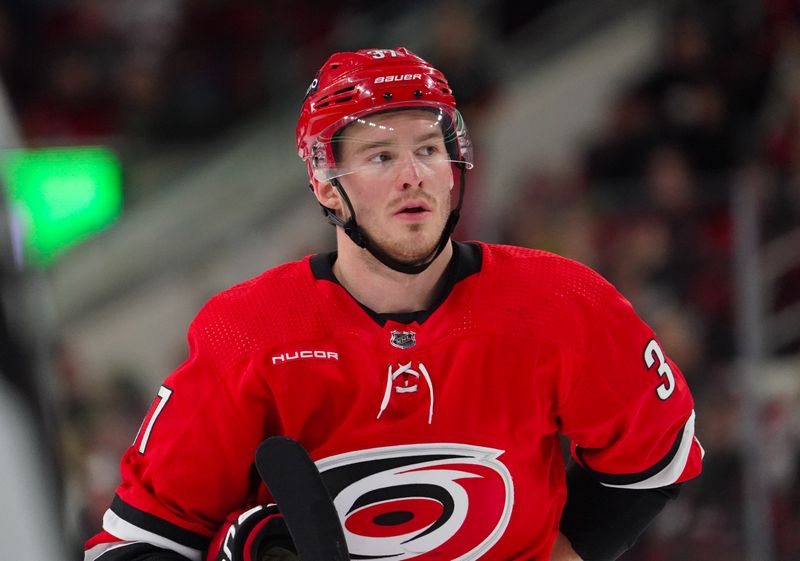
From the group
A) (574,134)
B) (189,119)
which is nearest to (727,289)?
(574,134)

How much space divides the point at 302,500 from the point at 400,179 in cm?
52

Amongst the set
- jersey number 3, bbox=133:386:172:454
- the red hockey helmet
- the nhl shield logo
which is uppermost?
the red hockey helmet

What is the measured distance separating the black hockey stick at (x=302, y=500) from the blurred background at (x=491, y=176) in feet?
2.46

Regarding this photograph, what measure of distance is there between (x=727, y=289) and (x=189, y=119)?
2.83 m

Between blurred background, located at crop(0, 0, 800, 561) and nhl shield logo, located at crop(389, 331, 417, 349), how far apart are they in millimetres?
719

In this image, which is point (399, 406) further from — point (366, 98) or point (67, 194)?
point (67, 194)

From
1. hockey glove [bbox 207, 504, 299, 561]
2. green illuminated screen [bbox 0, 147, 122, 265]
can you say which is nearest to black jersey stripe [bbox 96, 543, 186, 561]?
hockey glove [bbox 207, 504, 299, 561]

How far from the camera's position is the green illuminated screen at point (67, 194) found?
2.70m

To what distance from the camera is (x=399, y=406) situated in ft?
5.61

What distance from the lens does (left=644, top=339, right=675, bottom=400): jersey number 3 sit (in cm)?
178

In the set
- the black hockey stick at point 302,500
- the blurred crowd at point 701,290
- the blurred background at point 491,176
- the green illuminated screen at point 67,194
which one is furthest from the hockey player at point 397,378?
the blurred crowd at point 701,290

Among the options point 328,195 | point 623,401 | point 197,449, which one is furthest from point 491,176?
point 197,449

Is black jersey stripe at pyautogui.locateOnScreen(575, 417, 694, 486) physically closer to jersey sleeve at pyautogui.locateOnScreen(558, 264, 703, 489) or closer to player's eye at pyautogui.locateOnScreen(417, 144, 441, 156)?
jersey sleeve at pyautogui.locateOnScreen(558, 264, 703, 489)

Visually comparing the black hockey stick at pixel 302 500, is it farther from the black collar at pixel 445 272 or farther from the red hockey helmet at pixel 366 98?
the red hockey helmet at pixel 366 98
